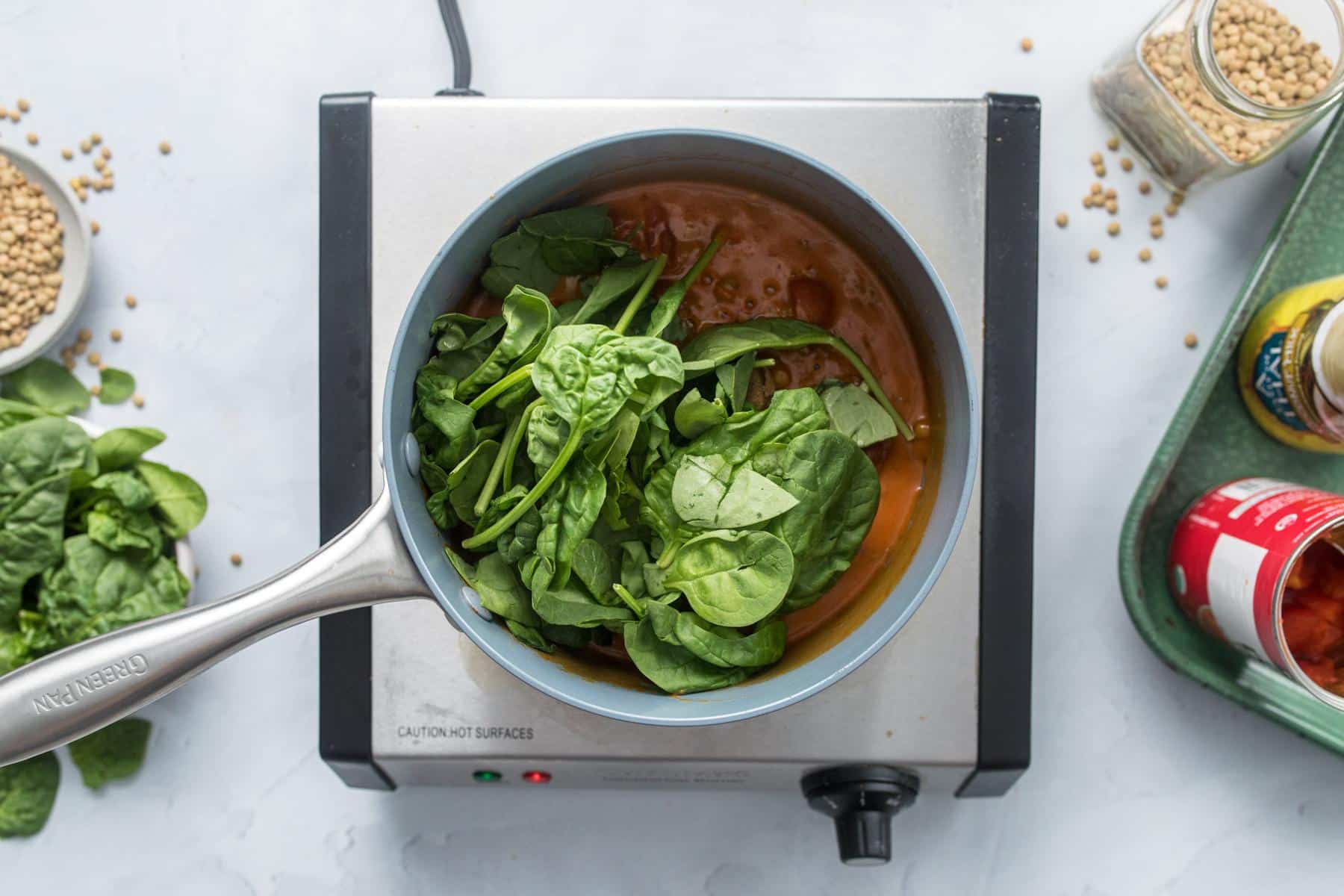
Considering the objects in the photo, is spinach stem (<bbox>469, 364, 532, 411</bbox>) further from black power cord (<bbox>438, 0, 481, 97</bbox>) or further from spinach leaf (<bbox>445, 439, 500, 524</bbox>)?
black power cord (<bbox>438, 0, 481, 97</bbox>)

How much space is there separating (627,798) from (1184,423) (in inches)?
22.0

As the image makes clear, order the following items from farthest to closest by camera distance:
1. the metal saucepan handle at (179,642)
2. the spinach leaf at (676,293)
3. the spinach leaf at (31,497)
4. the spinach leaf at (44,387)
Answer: the spinach leaf at (44,387), the spinach leaf at (31,497), the spinach leaf at (676,293), the metal saucepan handle at (179,642)

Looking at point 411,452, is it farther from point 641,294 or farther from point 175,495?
point 175,495

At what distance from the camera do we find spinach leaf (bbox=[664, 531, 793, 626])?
0.65 metres

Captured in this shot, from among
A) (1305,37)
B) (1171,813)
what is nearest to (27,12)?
(1305,37)

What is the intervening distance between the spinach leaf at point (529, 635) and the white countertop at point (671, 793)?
292 mm

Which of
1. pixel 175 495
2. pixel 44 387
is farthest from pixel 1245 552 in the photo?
pixel 44 387

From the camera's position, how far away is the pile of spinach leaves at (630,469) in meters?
0.64

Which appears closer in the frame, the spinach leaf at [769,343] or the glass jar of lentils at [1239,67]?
the spinach leaf at [769,343]

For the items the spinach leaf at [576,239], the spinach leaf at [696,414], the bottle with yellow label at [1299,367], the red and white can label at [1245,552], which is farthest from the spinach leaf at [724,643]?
the bottle with yellow label at [1299,367]

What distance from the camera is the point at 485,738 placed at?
2.56 feet

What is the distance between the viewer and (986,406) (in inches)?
30.6

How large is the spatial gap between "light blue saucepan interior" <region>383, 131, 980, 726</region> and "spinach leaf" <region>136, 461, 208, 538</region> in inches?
12.5

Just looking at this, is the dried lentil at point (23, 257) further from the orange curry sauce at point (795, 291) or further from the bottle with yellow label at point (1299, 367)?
A: the bottle with yellow label at point (1299, 367)
